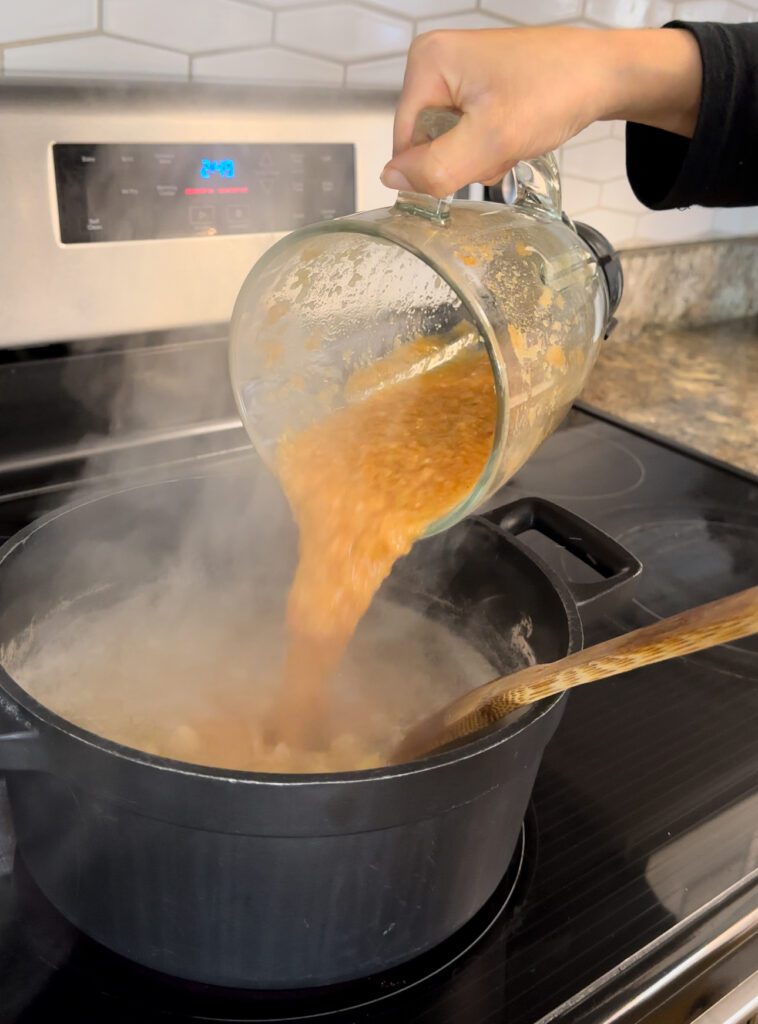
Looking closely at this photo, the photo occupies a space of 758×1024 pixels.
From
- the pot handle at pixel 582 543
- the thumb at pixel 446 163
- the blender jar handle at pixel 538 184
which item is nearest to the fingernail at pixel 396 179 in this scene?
the thumb at pixel 446 163

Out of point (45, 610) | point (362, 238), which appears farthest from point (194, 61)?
point (45, 610)

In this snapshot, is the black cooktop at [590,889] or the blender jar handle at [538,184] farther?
the blender jar handle at [538,184]

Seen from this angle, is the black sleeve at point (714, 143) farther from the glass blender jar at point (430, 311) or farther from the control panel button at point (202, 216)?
the control panel button at point (202, 216)

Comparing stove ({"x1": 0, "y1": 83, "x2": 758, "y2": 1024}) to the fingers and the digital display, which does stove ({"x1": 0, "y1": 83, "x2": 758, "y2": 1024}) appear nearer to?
the digital display

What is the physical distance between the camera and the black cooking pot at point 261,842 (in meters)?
0.41

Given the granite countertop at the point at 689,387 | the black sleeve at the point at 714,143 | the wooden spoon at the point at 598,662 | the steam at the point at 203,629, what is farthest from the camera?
the granite countertop at the point at 689,387

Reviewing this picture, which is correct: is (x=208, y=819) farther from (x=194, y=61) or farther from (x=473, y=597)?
(x=194, y=61)

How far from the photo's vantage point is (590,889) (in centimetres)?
56

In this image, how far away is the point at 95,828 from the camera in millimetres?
452

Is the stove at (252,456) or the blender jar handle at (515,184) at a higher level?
the blender jar handle at (515,184)

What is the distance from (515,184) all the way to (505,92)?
0.23 ft

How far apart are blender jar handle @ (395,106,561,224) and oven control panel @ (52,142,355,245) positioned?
29cm

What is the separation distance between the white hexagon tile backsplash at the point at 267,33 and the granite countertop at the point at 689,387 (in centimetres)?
25

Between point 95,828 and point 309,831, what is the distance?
0.36 feet
